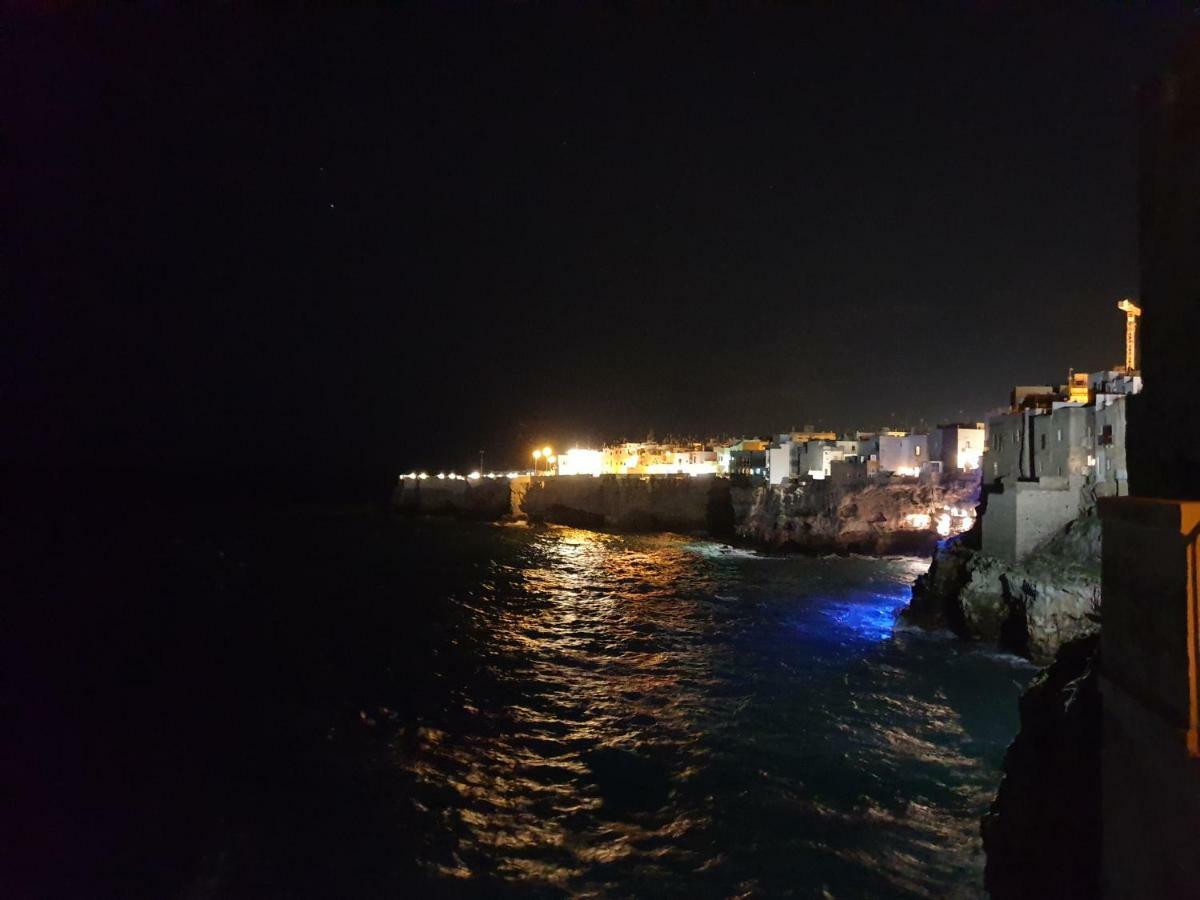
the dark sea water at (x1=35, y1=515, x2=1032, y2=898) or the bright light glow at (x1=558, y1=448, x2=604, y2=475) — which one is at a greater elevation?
the bright light glow at (x1=558, y1=448, x2=604, y2=475)

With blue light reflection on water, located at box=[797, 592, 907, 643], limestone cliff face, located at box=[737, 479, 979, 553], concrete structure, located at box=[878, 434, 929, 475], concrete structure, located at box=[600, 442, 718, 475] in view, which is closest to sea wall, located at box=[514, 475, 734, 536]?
limestone cliff face, located at box=[737, 479, 979, 553]

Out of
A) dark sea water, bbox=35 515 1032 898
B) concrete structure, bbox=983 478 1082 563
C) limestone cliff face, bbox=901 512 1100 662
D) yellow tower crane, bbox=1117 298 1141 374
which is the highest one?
yellow tower crane, bbox=1117 298 1141 374

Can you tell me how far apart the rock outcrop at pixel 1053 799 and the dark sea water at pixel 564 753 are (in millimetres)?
2578

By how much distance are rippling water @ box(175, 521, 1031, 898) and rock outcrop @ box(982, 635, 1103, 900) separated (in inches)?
99.4

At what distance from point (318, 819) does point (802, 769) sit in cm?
1025

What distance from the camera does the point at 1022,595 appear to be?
22891mm

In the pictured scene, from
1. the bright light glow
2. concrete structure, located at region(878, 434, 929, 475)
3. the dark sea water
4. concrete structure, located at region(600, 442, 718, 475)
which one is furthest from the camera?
the bright light glow

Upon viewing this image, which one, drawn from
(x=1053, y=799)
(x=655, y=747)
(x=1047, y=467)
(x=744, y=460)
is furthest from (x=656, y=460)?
(x=1053, y=799)

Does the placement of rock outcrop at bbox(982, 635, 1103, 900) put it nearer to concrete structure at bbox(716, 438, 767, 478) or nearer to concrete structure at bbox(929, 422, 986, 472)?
concrete structure at bbox(929, 422, 986, 472)

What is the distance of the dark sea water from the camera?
1091 centimetres

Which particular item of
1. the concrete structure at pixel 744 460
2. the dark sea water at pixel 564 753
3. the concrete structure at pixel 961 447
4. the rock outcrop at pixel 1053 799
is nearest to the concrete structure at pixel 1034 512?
the dark sea water at pixel 564 753

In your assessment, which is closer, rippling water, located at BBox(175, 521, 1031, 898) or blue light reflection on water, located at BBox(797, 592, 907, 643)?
rippling water, located at BBox(175, 521, 1031, 898)

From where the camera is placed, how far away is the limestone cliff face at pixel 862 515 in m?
50.8

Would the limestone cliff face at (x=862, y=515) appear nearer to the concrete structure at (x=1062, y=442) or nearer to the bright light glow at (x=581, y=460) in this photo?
the concrete structure at (x=1062, y=442)
